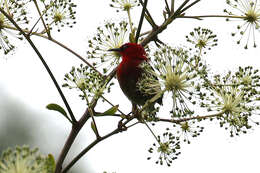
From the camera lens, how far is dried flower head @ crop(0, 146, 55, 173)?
2545mm

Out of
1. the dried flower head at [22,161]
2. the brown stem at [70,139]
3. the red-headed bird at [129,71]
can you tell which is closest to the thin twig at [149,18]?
the red-headed bird at [129,71]

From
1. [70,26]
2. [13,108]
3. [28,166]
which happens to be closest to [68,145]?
[28,166]

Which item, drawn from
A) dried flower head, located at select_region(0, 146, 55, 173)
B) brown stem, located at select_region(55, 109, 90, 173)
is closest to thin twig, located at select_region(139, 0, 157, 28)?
brown stem, located at select_region(55, 109, 90, 173)

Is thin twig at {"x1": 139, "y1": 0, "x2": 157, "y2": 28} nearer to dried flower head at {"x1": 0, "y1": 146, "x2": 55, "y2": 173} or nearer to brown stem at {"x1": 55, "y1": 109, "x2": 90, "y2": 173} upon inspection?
brown stem at {"x1": 55, "y1": 109, "x2": 90, "y2": 173}

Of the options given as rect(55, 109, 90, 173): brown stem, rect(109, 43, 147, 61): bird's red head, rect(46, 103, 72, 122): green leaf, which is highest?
rect(109, 43, 147, 61): bird's red head

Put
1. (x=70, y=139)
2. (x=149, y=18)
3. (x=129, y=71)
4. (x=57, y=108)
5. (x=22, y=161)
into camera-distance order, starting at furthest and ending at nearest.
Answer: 1. (x=129, y=71)
2. (x=149, y=18)
3. (x=57, y=108)
4. (x=70, y=139)
5. (x=22, y=161)

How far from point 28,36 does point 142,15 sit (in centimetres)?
91

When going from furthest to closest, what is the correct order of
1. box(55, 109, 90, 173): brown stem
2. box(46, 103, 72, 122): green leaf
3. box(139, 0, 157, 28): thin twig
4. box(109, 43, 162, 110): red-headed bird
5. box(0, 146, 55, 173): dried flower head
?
box(109, 43, 162, 110): red-headed bird
box(139, 0, 157, 28): thin twig
box(46, 103, 72, 122): green leaf
box(55, 109, 90, 173): brown stem
box(0, 146, 55, 173): dried flower head

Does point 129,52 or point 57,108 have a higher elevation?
point 129,52

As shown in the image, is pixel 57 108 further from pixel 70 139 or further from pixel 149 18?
pixel 149 18

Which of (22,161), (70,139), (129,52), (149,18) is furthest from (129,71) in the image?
(22,161)

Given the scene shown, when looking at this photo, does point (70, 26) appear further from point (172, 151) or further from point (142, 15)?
point (172, 151)

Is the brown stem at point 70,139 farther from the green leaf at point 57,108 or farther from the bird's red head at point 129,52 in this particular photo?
the bird's red head at point 129,52

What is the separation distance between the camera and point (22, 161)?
8.36ft
